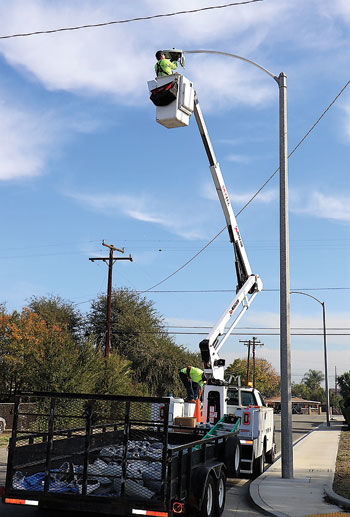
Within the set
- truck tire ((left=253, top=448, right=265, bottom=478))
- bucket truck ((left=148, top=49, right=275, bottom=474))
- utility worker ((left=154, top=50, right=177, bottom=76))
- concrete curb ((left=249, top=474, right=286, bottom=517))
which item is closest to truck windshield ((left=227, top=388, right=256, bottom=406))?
bucket truck ((left=148, top=49, right=275, bottom=474))

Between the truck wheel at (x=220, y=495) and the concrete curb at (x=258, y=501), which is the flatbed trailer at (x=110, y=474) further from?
the concrete curb at (x=258, y=501)

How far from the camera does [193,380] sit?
1410 centimetres

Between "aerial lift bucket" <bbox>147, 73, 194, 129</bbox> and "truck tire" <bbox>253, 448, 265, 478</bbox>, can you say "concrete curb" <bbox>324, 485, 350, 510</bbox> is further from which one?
"aerial lift bucket" <bbox>147, 73, 194, 129</bbox>

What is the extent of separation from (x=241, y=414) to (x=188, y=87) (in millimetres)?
7349

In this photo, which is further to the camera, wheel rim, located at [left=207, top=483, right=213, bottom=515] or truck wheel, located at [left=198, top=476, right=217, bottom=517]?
wheel rim, located at [left=207, top=483, right=213, bottom=515]

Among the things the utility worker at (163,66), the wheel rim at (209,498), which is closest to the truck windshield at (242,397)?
the wheel rim at (209,498)

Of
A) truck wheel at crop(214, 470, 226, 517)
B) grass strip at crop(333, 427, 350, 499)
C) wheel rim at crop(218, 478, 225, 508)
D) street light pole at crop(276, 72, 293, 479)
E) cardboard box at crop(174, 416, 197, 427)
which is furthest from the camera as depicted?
street light pole at crop(276, 72, 293, 479)

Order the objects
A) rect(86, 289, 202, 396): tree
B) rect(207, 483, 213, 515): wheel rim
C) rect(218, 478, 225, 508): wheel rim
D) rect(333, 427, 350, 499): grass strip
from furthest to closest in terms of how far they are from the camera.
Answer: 1. rect(86, 289, 202, 396): tree
2. rect(333, 427, 350, 499): grass strip
3. rect(218, 478, 225, 508): wheel rim
4. rect(207, 483, 213, 515): wheel rim

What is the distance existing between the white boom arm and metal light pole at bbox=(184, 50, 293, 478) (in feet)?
6.24

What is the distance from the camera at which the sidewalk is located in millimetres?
9180

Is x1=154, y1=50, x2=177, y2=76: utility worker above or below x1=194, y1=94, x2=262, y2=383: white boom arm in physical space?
above

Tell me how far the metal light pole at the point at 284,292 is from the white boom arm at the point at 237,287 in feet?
6.24

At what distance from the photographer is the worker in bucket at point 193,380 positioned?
1402 cm

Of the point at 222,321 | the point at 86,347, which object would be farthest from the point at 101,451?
the point at 86,347
